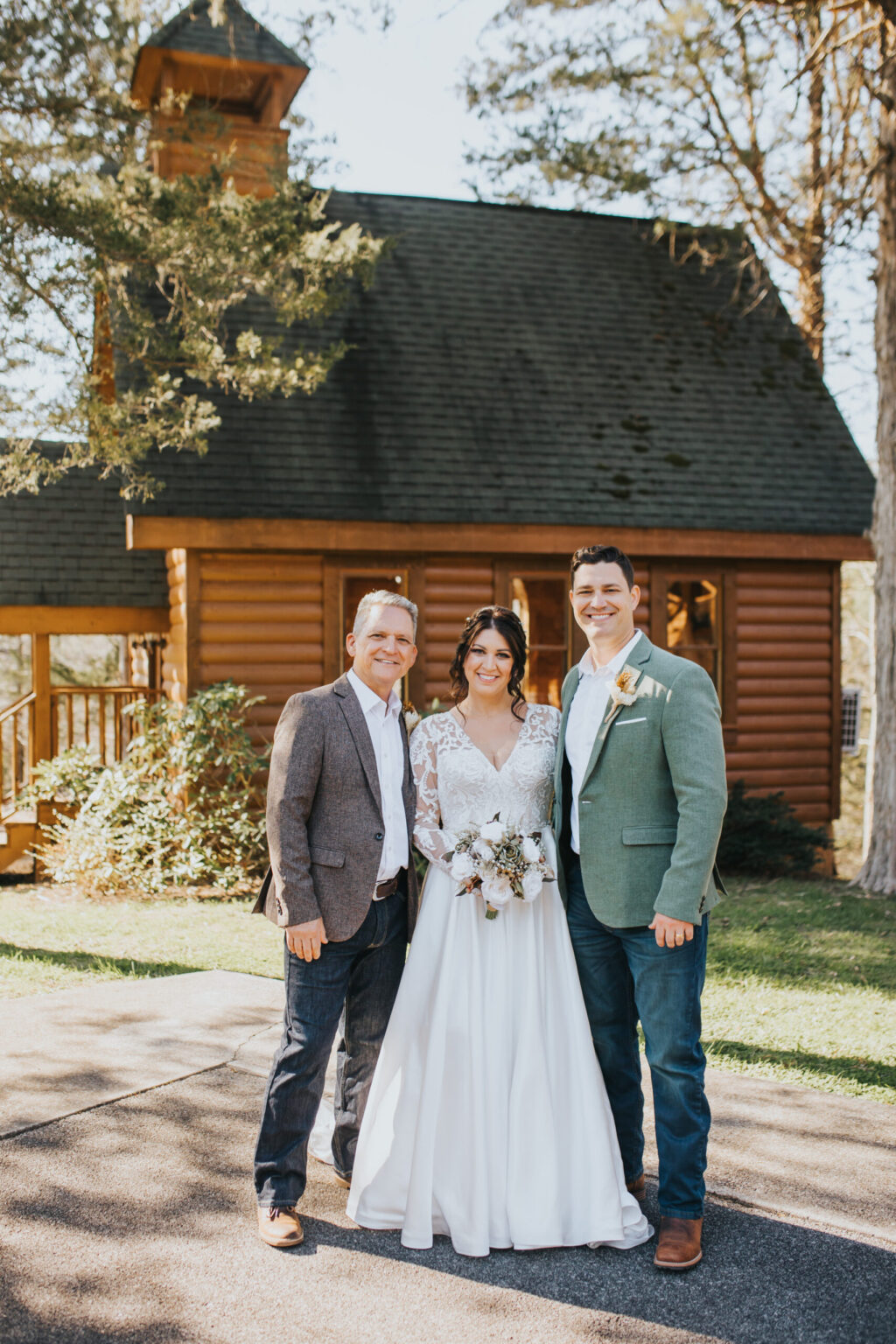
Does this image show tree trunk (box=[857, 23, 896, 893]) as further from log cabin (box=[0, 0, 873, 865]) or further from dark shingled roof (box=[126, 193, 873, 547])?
dark shingled roof (box=[126, 193, 873, 547])

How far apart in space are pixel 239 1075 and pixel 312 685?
6.18 metres

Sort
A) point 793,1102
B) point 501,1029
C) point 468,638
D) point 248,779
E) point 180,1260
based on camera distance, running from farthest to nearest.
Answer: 1. point 248,779
2. point 793,1102
3. point 468,638
4. point 501,1029
5. point 180,1260

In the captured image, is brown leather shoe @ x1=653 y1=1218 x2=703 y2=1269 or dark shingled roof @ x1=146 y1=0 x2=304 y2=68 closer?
brown leather shoe @ x1=653 y1=1218 x2=703 y2=1269

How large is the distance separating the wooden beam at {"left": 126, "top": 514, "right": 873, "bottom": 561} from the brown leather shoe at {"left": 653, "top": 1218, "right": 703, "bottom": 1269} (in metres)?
7.90

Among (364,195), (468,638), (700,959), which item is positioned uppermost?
(364,195)

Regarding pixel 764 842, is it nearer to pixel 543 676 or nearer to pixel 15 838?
pixel 543 676

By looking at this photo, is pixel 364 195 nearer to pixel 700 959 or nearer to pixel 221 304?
pixel 221 304

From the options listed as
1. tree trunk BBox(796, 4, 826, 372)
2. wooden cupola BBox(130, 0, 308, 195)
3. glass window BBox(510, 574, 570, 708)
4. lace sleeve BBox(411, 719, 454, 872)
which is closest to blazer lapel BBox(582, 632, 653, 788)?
lace sleeve BBox(411, 719, 454, 872)

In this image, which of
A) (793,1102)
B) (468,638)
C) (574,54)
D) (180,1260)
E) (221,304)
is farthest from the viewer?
(574,54)

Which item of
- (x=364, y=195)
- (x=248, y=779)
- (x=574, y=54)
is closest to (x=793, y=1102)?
(x=248, y=779)

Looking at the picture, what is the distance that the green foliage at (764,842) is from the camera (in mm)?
11023

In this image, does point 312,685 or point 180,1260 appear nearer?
point 180,1260

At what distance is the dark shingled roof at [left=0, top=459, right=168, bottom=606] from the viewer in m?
11.5

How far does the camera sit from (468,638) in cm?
408
